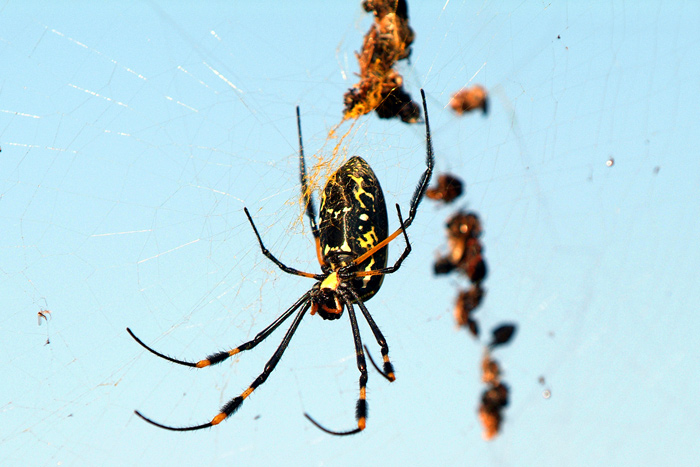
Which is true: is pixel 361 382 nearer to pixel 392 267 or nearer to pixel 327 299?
pixel 327 299

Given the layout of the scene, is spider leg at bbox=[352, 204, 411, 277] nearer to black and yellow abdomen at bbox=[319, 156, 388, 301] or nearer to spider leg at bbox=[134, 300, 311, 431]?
black and yellow abdomen at bbox=[319, 156, 388, 301]

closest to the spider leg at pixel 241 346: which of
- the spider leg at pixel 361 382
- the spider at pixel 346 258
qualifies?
the spider at pixel 346 258

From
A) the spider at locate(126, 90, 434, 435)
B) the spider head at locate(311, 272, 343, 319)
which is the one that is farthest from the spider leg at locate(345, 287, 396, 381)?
the spider head at locate(311, 272, 343, 319)

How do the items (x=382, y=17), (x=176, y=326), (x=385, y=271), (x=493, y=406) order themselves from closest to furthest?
1. (x=382, y=17)
2. (x=176, y=326)
3. (x=385, y=271)
4. (x=493, y=406)

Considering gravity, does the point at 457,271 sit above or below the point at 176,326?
above

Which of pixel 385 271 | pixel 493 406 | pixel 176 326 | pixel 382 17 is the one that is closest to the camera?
pixel 382 17

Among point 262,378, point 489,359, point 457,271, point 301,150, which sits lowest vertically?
point 262,378

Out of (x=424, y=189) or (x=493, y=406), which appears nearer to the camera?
(x=424, y=189)

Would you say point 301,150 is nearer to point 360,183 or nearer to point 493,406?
point 360,183

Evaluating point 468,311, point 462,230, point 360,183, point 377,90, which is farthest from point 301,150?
point 468,311
